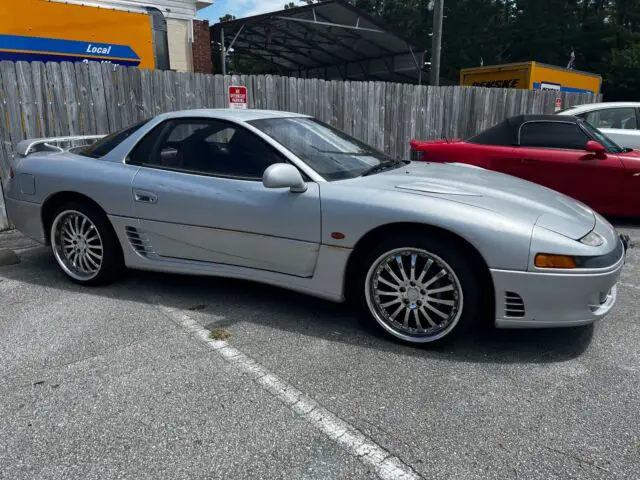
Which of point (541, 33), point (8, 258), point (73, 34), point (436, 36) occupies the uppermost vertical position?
point (541, 33)

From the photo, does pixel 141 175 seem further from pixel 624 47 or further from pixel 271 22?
pixel 624 47

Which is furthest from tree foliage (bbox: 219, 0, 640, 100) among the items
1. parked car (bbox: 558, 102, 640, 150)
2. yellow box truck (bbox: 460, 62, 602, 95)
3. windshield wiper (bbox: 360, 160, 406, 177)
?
windshield wiper (bbox: 360, 160, 406, 177)

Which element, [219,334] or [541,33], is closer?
[219,334]

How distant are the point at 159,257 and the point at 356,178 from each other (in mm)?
1591

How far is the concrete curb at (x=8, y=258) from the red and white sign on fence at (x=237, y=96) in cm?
356

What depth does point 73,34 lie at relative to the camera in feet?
28.0

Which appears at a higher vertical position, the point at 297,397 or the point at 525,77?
the point at 525,77

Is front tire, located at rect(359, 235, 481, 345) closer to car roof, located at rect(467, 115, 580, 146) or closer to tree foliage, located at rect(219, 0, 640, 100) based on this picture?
car roof, located at rect(467, 115, 580, 146)

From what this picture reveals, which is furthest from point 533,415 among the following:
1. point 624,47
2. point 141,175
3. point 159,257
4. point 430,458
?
point 624,47

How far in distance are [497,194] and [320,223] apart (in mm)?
1124

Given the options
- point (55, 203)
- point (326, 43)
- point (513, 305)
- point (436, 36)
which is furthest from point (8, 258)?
point (326, 43)

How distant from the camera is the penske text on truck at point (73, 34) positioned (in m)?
7.91

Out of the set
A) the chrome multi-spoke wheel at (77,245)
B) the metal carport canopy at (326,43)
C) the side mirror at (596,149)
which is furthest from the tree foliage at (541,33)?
the chrome multi-spoke wheel at (77,245)

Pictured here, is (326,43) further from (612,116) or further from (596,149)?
(596,149)
